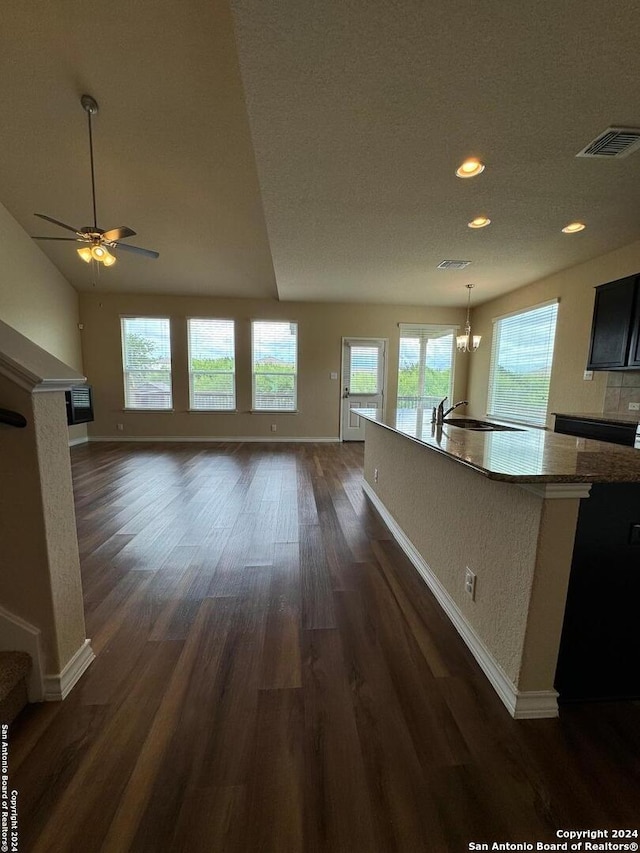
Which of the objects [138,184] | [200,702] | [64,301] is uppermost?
[138,184]

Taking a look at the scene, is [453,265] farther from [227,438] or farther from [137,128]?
[227,438]

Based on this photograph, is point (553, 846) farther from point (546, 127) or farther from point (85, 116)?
point (85, 116)

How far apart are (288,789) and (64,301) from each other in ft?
23.9

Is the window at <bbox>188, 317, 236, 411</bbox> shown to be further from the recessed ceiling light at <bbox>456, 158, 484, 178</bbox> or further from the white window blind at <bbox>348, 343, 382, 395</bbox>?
the recessed ceiling light at <bbox>456, 158, 484, 178</bbox>

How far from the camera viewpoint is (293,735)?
112 centimetres

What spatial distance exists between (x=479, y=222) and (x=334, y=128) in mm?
1782

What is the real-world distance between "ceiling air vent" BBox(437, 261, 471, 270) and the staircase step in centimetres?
499

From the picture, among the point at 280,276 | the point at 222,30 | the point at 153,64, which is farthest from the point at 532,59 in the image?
the point at 280,276

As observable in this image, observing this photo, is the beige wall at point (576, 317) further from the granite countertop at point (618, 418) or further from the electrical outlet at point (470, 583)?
the electrical outlet at point (470, 583)

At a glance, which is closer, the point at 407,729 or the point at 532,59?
the point at 407,729

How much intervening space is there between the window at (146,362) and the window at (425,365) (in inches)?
183

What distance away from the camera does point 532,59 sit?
60.8 inches

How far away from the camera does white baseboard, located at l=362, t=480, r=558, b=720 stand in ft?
3.93

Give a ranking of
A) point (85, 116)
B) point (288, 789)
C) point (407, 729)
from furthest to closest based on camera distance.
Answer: point (85, 116)
point (407, 729)
point (288, 789)
